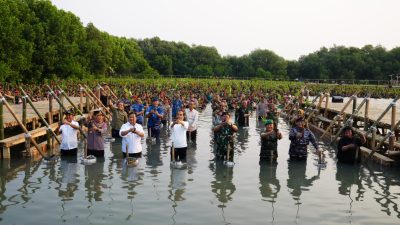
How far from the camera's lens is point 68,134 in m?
14.4

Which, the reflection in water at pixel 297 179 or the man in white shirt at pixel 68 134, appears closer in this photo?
the reflection in water at pixel 297 179

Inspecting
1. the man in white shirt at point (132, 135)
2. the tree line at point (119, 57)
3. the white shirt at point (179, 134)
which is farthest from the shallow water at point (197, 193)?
the tree line at point (119, 57)

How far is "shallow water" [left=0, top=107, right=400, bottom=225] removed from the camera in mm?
9516

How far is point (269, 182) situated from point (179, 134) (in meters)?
3.09

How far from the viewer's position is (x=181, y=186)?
1191 cm

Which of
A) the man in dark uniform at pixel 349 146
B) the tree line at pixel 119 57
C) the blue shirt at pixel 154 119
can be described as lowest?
the man in dark uniform at pixel 349 146

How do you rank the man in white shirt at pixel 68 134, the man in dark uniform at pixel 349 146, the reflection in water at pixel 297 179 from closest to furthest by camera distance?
the reflection in water at pixel 297 179 → the man in white shirt at pixel 68 134 → the man in dark uniform at pixel 349 146

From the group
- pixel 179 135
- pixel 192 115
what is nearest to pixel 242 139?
pixel 192 115

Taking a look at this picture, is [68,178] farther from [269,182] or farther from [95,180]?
[269,182]

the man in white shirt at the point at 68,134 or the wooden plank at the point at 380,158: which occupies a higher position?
the man in white shirt at the point at 68,134

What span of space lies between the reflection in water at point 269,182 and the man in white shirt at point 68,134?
581 cm

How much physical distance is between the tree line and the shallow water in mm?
27463

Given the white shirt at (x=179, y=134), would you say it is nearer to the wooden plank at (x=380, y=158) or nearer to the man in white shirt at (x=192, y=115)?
the man in white shirt at (x=192, y=115)

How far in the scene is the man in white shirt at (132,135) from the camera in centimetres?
1320
